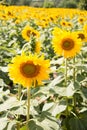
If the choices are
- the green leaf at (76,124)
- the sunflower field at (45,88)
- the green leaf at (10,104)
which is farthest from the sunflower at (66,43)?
the green leaf at (10,104)

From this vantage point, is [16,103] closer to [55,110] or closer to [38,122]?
[38,122]

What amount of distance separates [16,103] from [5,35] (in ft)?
16.1

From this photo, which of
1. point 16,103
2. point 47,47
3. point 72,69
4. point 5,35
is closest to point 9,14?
point 5,35

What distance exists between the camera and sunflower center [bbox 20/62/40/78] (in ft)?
7.21

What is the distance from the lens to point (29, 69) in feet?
7.21

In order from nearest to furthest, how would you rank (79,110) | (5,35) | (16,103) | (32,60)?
(32,60) → (16,103) → (79,110) → (5,35)

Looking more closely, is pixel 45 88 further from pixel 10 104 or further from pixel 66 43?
pixel 66 43

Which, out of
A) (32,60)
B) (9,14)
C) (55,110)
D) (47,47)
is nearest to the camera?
(32,60)

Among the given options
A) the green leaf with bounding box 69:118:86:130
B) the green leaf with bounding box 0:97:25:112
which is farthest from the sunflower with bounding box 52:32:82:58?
the green leaf with bounding box 0:97:25:112

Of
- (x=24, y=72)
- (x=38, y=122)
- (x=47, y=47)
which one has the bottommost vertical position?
(x=47, y=47)

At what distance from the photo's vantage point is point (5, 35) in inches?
283

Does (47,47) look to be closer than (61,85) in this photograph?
No

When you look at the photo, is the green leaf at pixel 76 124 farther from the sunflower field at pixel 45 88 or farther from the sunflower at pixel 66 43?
the sunflower at pixel 66 43

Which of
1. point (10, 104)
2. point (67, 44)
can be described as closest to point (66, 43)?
point (67, 44)
